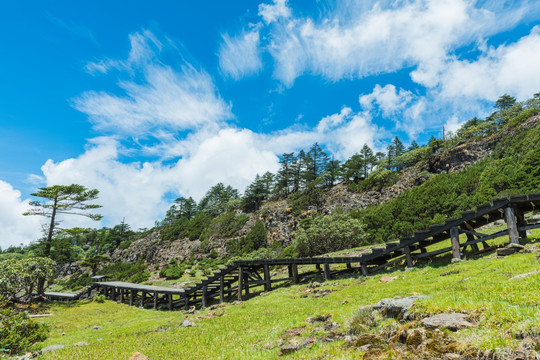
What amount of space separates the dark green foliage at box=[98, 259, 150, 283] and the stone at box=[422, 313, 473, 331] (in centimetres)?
6075

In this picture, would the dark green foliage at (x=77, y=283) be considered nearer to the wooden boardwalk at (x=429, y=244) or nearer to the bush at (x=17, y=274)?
the bush at (x=17, y=274)

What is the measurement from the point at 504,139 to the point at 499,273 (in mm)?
57621

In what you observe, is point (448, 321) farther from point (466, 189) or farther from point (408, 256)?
point (466, 189)

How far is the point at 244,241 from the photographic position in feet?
223

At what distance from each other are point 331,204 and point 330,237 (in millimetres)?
28066

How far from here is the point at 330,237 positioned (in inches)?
1682

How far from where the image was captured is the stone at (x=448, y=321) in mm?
5102

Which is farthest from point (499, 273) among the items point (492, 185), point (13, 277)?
point (492, 185)

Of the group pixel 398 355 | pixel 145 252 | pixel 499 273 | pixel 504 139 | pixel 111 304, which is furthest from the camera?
pixel 145 252

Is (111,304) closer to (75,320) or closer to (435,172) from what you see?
(75,320)

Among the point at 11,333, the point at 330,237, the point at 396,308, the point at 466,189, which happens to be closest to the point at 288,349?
the point at 396,308

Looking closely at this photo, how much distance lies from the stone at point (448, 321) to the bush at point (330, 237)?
3699 centimetres

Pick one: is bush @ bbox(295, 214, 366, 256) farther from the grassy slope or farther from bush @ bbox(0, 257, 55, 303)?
→ bush @ bbox(0, 257, 55, 303)

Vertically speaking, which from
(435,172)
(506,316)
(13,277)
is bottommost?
(506,316)
